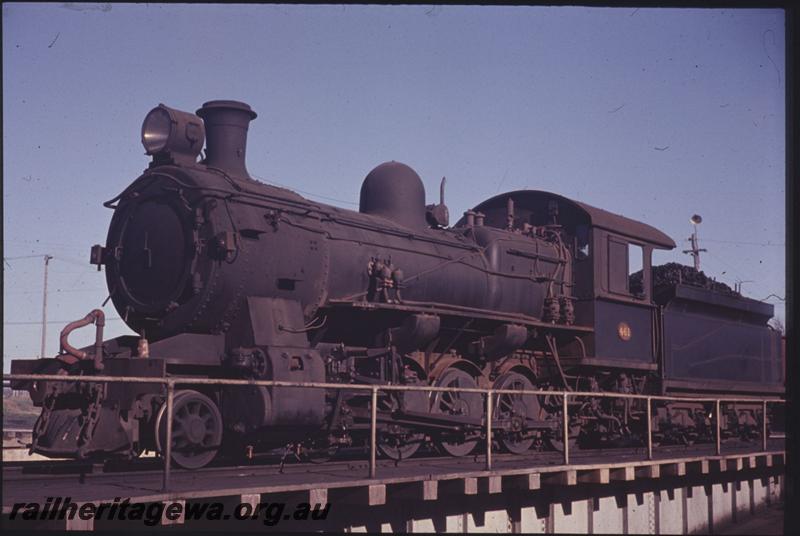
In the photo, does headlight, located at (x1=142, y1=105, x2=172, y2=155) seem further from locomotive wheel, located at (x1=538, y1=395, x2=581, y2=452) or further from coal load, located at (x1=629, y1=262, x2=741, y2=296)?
coal load, located at (x1=629, y1=262, x2=741, y2=296)

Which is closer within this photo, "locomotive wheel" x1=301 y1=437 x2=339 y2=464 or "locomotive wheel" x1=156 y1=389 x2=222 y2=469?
"locomotive wheel" x1=156 y1=389 x2=222 y2=469

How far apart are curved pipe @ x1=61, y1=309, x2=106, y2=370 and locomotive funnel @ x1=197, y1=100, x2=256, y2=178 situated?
2.64 metres

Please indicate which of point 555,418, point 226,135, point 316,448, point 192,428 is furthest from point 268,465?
point 555,418

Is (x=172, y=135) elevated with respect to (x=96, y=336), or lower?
elevated

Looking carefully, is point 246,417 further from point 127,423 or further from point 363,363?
point 363,363

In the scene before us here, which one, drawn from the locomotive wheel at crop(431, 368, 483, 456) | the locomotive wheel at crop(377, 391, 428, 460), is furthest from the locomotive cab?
the locomotive wheel at crop(377, 391, 428, 460)

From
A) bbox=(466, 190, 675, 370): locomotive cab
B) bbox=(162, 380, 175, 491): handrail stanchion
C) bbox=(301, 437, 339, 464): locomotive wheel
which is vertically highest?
bbox=(466, 190, 675, 370): locomotive cab

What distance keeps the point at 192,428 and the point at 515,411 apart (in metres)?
5.60

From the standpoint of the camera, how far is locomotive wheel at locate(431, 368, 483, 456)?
40.1ft

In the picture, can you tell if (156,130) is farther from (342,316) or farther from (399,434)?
(399,434)

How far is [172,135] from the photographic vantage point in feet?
35.3

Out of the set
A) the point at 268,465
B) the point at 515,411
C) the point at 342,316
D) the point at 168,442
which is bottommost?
the point at 268,465

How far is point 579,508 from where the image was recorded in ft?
38.9

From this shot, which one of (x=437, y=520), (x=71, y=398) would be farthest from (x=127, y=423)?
(x=437, y=520)
